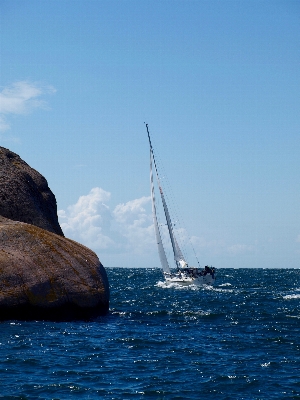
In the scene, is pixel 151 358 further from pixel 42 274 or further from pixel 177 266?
pixel 177 266

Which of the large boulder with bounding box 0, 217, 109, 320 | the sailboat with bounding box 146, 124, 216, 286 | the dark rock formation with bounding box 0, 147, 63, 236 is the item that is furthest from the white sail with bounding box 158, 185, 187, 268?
the large boulder with bounding box 0, 217, 109, 320

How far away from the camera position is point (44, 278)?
26.3m

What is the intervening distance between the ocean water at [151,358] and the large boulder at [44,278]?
2.68 ft

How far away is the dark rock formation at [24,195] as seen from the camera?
3209 cm

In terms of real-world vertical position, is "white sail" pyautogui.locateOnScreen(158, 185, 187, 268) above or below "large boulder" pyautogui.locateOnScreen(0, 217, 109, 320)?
above

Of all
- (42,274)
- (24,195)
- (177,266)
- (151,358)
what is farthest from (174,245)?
(151,358)

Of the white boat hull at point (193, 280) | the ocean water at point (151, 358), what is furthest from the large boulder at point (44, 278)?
the white boat hull at point (193, 280)

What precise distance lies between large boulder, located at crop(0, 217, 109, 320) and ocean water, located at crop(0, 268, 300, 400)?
82 cm

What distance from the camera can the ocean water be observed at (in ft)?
55.0

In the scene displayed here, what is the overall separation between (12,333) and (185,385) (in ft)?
29.2

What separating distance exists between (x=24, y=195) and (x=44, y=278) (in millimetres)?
7947

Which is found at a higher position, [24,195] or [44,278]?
[24,195]

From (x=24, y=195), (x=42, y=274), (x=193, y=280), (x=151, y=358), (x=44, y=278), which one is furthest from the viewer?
(x=193, y=280)

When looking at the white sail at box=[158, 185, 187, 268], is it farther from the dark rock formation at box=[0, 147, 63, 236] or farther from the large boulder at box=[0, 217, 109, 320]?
the large boulder at box=[0, 217, 109, 320]
